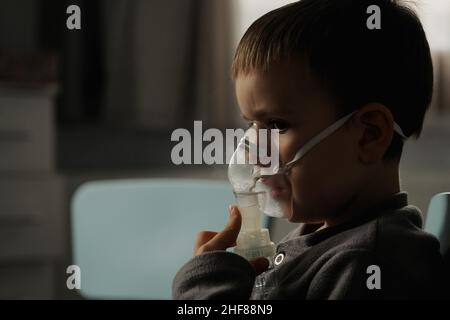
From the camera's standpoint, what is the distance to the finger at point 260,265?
0.61 m

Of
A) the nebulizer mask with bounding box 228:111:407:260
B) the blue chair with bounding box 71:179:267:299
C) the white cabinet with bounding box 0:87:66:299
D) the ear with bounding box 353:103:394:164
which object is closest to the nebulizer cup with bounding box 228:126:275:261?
the nebulizer mask with bounding box 228:111:407:260

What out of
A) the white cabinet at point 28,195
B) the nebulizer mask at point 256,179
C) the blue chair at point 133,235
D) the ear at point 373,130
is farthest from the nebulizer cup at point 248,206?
the white cabinet at point 28,195

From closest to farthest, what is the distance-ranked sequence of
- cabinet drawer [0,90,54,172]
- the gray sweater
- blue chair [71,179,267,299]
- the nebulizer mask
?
the gray sweater < the nebulizer mask < blue chair [71,179,267,299] < cabinet drawer [0,90,54,172]

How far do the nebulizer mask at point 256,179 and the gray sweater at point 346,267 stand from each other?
0.03 meters

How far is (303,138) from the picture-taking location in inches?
24.8

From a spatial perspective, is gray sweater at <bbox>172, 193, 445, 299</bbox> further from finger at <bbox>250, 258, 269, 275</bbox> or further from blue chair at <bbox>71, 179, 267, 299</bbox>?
blue chair at <bbox>71, 179, 267, 299</bbox>

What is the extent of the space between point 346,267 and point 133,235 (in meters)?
0.55

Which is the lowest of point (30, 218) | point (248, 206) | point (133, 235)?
point (30, 218)

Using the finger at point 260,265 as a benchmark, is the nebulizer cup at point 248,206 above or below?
above

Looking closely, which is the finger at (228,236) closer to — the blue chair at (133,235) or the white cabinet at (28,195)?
the blue chair at (133,235)

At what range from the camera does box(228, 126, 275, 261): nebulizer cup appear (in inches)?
25.0

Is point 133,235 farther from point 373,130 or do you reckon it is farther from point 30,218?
point 30,218

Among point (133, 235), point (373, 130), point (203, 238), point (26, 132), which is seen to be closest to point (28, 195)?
point (26, 132)
